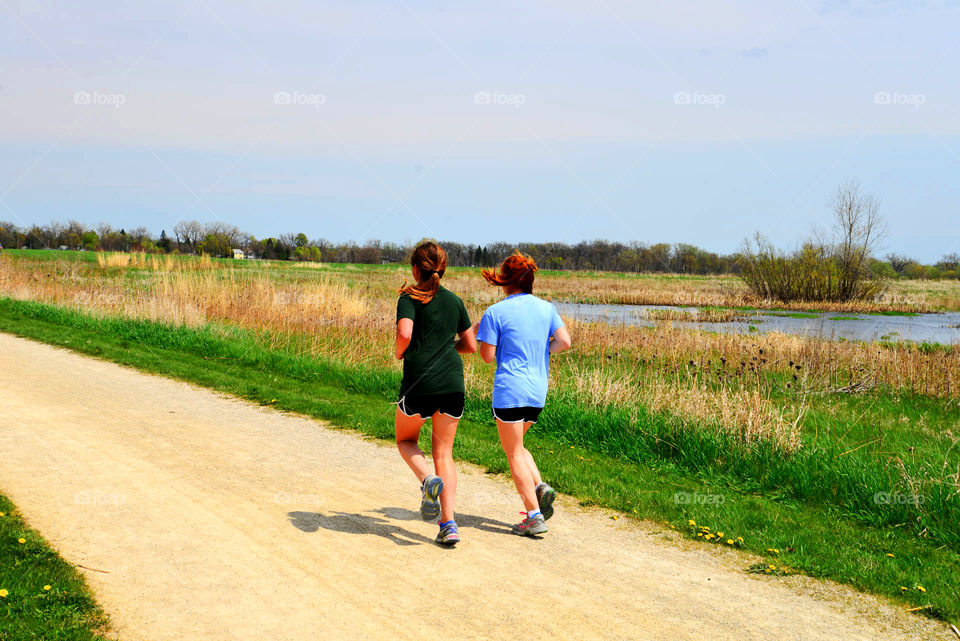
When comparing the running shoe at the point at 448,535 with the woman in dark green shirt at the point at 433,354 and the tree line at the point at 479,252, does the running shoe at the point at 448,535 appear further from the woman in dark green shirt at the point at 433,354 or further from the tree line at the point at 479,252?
the tree line at the point at 479,252

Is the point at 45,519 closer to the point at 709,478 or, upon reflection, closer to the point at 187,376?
the point at 709,478

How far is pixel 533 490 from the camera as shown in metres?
5.86

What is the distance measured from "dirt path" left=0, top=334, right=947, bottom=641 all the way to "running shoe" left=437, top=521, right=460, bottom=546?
85 millimetres

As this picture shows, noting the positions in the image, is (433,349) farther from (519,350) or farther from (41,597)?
(41,597)

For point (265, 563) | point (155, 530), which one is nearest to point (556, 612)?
point (265, 563)

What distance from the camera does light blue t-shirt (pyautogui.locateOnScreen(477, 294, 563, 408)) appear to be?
5664 millimetres

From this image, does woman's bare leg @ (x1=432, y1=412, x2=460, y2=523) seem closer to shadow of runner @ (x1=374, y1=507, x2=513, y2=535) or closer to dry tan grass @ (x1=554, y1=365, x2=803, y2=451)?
shadow of runner @ (x1=374, y1=507, x2=513, y2=535)

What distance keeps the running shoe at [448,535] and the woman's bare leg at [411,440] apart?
0.41 meters

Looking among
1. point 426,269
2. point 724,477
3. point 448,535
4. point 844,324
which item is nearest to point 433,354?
point 426,269

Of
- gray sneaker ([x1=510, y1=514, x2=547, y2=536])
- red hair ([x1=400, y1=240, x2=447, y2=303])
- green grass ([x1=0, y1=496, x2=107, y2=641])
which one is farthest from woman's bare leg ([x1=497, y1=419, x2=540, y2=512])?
green grass ([x1=0, y1=496, x2=107, y2=641])

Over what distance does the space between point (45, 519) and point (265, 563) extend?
212 cm

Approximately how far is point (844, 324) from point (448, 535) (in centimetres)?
3426

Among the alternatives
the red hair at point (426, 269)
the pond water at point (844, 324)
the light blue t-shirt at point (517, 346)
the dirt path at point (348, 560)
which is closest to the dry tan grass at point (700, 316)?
the pond water at point (844, 324)

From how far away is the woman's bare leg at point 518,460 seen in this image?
5.74 metres
